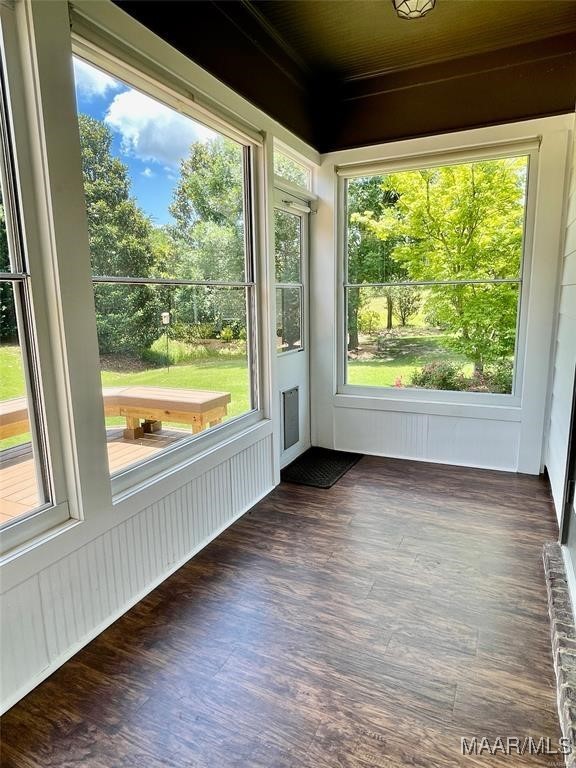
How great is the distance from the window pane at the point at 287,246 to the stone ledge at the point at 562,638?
2.58 meters

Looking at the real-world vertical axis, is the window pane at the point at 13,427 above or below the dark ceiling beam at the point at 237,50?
below

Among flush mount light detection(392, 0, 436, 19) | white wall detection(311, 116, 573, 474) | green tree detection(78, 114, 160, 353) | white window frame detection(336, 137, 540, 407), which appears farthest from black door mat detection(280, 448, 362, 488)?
flush mount light detection(392, 0, 436, 19)

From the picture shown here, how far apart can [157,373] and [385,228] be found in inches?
97.1

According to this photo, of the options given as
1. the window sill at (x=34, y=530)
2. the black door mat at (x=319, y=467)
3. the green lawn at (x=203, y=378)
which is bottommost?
the black door mat at (x=319, y=467)

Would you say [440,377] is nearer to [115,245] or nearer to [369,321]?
[369,321]

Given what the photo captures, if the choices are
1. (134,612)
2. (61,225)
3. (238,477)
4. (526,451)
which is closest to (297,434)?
(238,477)

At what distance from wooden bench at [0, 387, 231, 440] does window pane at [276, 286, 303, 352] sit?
953 millimetres

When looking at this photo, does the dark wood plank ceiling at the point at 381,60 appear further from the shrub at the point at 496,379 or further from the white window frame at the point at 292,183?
the shrub at the point at 496,379

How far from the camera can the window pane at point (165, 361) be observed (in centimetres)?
204

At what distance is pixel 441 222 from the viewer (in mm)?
3559

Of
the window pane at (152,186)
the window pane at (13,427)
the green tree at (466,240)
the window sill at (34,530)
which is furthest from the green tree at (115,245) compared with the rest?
the green tree at (466,240)

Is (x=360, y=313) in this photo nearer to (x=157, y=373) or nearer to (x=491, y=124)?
(x=491, y=124)

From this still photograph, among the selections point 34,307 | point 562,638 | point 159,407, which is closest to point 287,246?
point 159,407

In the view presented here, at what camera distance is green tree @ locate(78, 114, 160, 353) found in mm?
1878
